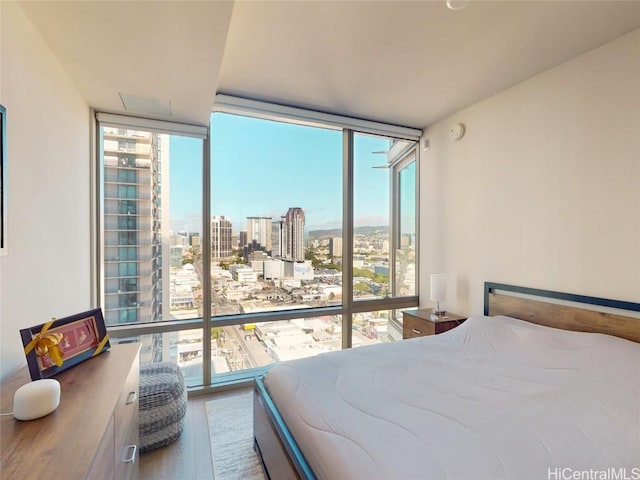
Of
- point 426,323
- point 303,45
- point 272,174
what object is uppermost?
point 303,45

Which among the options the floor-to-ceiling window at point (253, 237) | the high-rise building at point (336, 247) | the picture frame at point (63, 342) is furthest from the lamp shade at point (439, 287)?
the picture frame at point (63, 342)

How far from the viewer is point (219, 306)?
2.98 m

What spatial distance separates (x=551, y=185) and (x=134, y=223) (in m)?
3.47

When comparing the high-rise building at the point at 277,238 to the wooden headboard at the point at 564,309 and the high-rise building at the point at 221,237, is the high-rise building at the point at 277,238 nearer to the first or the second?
the high-rise building at the point at 221,237

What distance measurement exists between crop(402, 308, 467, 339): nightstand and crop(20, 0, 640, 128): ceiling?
213 centimetres

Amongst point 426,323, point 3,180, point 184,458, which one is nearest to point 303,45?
point 3,180

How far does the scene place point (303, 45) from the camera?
6.93 ft

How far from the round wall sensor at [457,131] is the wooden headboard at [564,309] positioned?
1521mm

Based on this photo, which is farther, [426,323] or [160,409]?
[426,323]

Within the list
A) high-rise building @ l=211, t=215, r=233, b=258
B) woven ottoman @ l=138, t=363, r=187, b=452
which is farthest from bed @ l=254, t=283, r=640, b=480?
high-rise building @ l=211, t=215, r=233, b=258

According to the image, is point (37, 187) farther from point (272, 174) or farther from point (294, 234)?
point (294, 234)

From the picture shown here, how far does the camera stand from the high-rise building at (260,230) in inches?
122

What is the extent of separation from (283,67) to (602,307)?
2.86 metres

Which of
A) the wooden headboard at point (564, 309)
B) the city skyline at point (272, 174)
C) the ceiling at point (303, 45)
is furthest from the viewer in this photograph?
the city skyline at point (272, 174)
